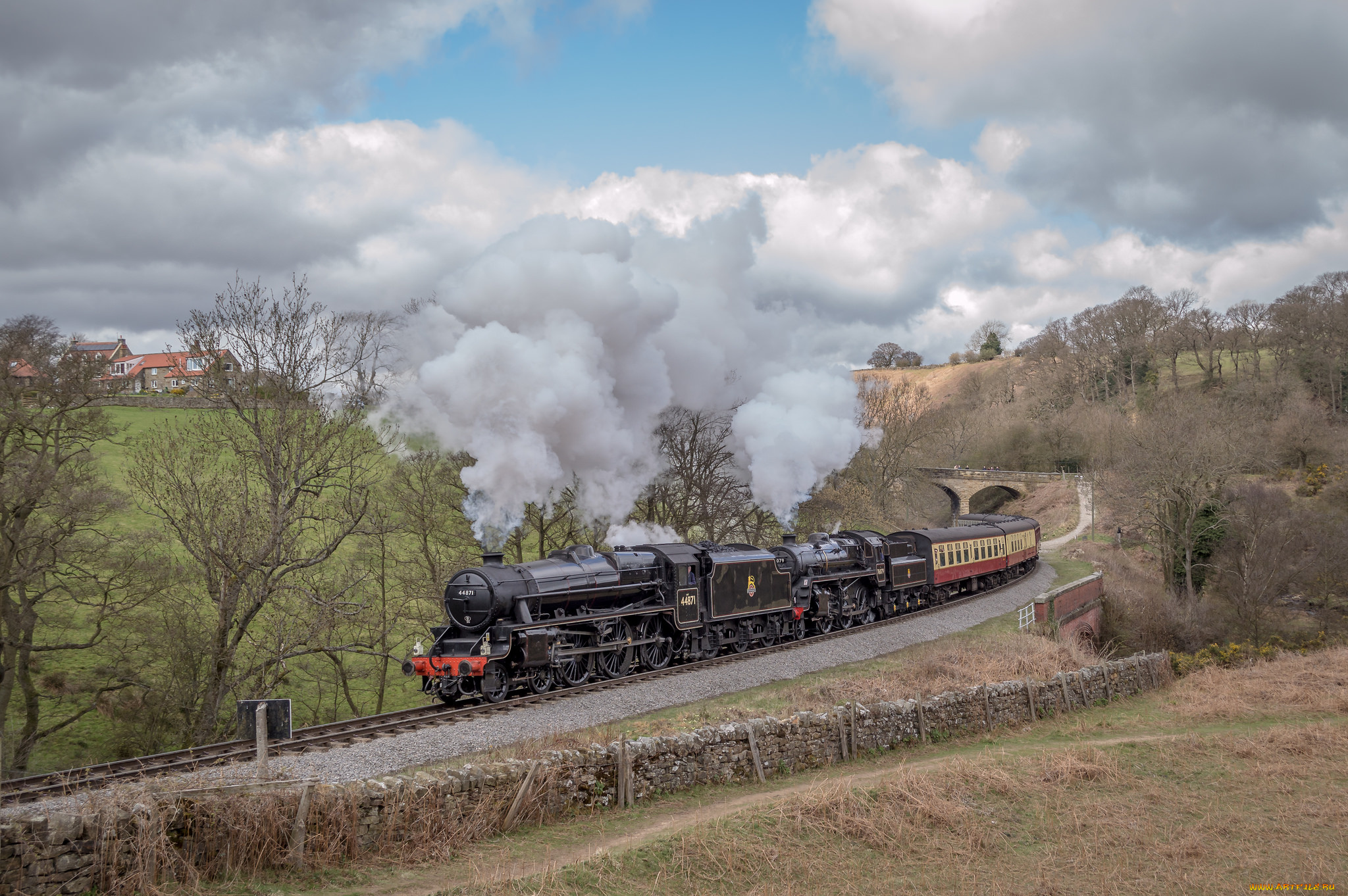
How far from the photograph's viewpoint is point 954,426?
7619 centimetres

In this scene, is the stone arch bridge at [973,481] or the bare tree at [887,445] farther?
the stone arch bridge at [973,481]

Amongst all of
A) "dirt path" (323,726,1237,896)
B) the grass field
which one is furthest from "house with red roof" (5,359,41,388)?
"dirt path" (323,726,1237,896)

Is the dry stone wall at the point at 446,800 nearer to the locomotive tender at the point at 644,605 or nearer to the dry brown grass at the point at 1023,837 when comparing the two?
the dry brown grass at the point at 1023,837

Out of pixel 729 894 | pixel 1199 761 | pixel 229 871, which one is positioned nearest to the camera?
pixel 229 871

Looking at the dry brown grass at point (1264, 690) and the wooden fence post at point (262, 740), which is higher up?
the wooden fence post at point (262, 740)

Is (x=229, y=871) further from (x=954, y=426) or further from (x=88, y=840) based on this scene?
(x=954, y=426)

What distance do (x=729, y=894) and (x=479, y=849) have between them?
110 inches

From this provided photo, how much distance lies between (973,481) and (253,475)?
59204 mm

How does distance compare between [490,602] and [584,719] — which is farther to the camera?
[490,602]

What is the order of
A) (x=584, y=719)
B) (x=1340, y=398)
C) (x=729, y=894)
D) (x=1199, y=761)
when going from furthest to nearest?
(x=1340, y=398)
(x=584, y=719)
(x=1199, y=761)
(x=729, y=894)

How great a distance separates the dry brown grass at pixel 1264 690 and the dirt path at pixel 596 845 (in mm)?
8665

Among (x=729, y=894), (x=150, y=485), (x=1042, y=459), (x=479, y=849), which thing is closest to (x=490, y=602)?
(x=479, y=849)

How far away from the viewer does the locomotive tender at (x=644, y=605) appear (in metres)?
16.5

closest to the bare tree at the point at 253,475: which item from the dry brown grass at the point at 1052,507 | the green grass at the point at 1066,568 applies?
the green grass at the point at 1066,568
